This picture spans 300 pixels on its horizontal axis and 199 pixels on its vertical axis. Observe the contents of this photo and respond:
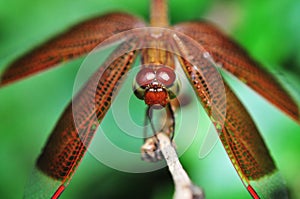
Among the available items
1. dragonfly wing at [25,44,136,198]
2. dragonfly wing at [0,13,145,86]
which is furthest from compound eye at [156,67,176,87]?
dragonfly wing at [0,13,145,86]

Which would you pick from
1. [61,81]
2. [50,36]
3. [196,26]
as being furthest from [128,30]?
[61,81]

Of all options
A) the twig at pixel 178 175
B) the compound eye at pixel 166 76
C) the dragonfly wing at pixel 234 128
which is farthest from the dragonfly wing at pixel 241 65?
the twig at pixel 178 175

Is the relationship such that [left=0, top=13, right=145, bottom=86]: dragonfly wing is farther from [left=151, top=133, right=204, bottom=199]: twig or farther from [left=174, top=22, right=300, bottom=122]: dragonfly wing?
[left=151, top=133, right=204, bottom=199]: twig

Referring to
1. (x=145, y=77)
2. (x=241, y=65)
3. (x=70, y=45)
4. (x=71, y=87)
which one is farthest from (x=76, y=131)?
(x=71, y=87)

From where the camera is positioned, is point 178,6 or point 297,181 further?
point 178,6

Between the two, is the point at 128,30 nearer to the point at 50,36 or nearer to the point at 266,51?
the point at 50,36

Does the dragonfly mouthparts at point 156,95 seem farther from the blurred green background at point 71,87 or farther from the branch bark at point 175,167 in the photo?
the blurred green background at point 71,87

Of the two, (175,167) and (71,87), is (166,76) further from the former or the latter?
(71,87)
